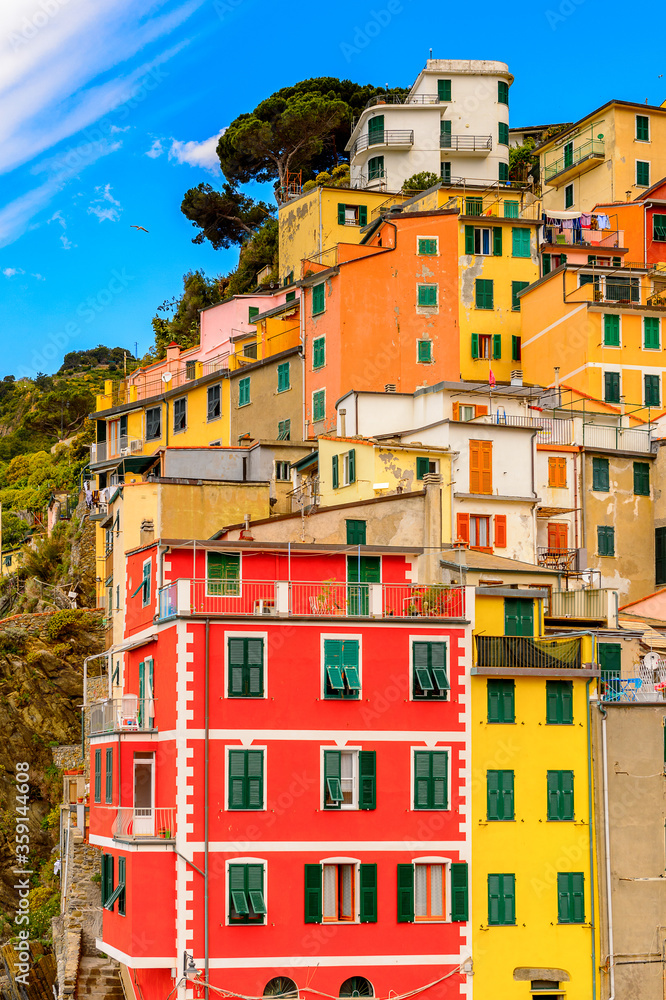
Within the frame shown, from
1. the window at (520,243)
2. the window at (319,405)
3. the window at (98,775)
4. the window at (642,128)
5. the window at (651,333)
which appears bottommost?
the window at (98,775)

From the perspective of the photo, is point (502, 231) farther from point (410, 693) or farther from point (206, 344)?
point (410, 693)

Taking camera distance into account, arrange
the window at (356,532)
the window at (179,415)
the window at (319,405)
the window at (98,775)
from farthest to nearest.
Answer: the window at (179,415) → the window at (319,405) → the window at (356,532) → the window at (98,775)

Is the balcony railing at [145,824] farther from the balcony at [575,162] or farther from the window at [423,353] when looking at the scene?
the balcony at [575,162]

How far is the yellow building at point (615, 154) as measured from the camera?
76062 millimetres

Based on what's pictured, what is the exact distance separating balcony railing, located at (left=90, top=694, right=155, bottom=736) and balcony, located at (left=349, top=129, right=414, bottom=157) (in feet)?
141

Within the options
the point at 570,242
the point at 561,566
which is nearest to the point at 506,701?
the point at 561,566

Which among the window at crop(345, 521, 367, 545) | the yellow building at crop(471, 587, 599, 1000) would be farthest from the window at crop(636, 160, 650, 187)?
the yellow building at crop(471, 587, 599, 1000)

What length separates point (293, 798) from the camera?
36062mm

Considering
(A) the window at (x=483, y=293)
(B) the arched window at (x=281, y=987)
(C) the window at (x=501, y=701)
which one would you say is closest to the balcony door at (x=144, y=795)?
(B) the arched window at (x=281, y=987)

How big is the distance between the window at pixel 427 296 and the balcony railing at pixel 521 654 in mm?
23823

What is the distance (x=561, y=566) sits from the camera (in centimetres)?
4991

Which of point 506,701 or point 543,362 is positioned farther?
point 543,362

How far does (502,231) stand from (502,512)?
18.5 meters

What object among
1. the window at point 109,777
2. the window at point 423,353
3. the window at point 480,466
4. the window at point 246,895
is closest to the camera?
the window at point 246,895
